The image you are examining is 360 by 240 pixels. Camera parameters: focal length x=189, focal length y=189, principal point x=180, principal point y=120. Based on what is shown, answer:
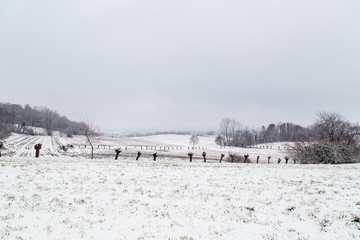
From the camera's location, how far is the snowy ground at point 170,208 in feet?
19.2

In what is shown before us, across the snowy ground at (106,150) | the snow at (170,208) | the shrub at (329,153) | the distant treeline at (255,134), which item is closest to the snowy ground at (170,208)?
the snow at (170,208)

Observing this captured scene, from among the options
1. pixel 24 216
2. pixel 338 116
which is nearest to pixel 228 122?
pixel 338 116

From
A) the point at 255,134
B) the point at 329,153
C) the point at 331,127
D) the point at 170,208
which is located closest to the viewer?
the point at 170,208

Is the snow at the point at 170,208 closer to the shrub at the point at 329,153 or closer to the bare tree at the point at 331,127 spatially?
the shrub at the point at 329,153

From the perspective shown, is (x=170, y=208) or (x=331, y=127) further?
(x=331, y=127)

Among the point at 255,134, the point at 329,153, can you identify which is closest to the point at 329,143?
the point at 329,153

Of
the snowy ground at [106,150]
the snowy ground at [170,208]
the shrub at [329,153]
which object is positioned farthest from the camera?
the snowy ground at [106,150]

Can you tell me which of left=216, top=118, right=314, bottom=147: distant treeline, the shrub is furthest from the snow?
left=216, top=118, right=314, bottom=147: distant treeline

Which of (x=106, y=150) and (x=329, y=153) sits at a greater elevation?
(x=329, y=153)

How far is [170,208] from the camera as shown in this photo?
755 centimetres

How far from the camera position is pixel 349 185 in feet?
36.5

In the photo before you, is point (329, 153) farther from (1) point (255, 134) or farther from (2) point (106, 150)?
(1) point (255, 134)

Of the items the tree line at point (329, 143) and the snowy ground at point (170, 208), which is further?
the tree line at point (329, 143)

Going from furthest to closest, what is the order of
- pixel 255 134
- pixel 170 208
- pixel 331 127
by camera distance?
pixel 255 134 < pixel 331 127 < pixel 170 208
